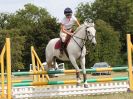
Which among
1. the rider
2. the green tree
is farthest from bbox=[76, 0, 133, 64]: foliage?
the rider

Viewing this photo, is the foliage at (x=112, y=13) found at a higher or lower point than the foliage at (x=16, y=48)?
higher

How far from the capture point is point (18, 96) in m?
14.2

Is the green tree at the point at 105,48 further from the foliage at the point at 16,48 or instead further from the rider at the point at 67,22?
the rider at the point at 67,22

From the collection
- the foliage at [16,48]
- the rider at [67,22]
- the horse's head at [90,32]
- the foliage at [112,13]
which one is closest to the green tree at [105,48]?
the foliage at [16,48]

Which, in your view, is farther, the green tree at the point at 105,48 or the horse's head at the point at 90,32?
the green tree at the point at 105,48

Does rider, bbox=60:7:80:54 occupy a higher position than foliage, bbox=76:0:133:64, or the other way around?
foliage, bbox=76:0:133:64

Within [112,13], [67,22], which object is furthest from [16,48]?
[67,22]

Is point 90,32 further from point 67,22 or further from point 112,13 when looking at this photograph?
point 112,13

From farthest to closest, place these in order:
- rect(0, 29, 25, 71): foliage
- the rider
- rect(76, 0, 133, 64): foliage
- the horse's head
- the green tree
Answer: rect(76, 0, 133, 64): foliage
rect(0, 29, 25, 71): foliage
the green tree
the rider
the horse's head

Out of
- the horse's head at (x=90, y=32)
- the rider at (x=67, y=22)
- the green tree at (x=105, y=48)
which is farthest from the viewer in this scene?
the green tree at (x=105, y=48)

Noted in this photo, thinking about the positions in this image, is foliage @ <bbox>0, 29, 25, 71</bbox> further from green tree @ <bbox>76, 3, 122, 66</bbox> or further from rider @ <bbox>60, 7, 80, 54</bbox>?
rider @ <bbox>60, 7, 80, 54</bbox>

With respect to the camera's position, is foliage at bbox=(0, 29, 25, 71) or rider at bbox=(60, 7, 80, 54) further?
foliage at bbox=(0, 29, 25, 71)

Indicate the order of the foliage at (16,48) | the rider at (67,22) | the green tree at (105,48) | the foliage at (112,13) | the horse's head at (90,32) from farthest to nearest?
the foliage at (112,13) < the foliage at (16,48) < the green tree at (105,48) < the rider at (67,22) < the horse's head at (90,32)

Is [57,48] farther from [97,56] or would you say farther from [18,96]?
[97,56]
